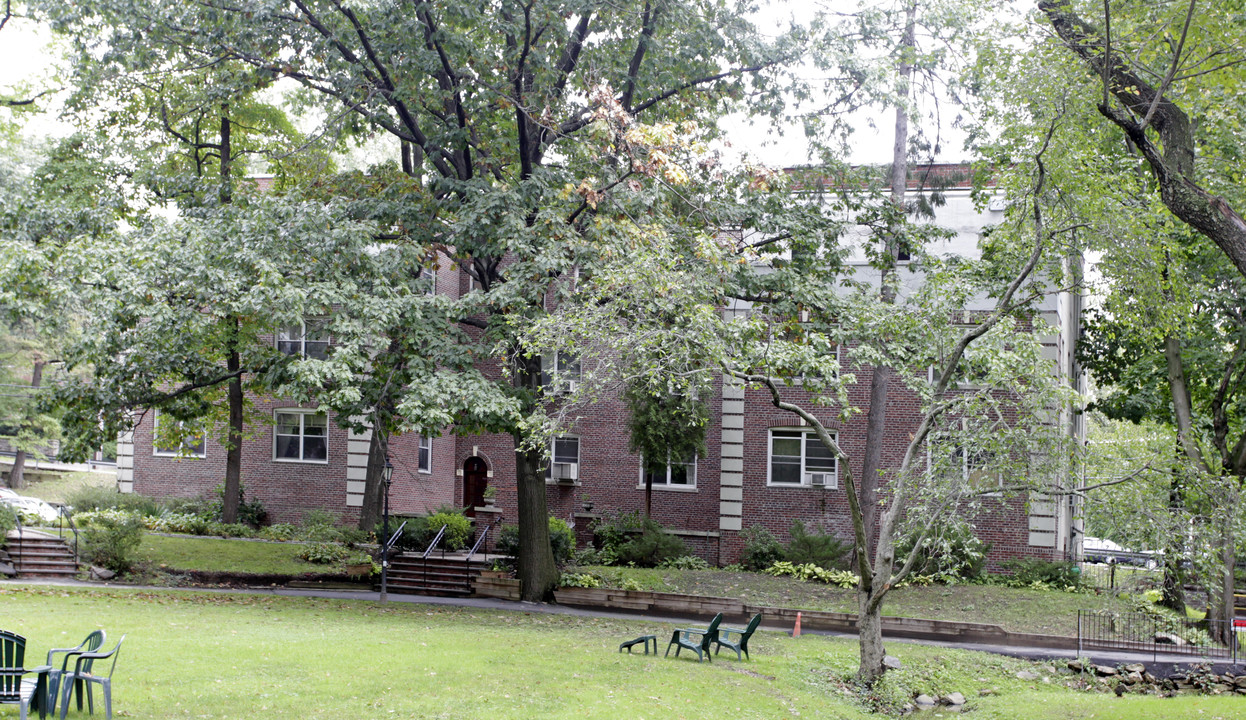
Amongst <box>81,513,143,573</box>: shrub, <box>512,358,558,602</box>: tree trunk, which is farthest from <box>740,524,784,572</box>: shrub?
<box>81,513,143,573</box>: shrub

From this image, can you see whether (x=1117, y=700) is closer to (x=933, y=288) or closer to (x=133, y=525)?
(x=933, y=288)

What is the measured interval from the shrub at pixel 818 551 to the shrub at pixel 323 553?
11.7 m

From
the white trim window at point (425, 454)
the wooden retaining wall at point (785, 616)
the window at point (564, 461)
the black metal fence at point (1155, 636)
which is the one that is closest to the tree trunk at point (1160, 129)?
the black metal fence at point (1155, 636)

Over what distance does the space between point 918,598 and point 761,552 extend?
4946mm

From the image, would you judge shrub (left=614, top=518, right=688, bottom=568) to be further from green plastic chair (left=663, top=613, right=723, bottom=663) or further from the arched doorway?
green plastic chair (left=663, top=613, right=723, bottom=663)

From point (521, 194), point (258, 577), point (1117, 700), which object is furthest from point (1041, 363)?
point (258, 577)

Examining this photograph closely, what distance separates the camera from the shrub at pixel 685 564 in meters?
25.7

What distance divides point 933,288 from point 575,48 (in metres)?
9.19

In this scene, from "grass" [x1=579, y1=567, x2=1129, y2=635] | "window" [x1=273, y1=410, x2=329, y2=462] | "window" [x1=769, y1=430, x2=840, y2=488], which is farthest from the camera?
"window" [x1=273, y1=410, x2=329, y2=462]

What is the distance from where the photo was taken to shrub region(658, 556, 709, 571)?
2573cm

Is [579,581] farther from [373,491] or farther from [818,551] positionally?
[373,491]

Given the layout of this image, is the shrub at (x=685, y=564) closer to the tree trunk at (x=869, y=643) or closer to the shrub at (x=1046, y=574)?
the shrub at (x=1046, y=574)

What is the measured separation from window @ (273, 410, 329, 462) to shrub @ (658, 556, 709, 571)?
11672 millimetres

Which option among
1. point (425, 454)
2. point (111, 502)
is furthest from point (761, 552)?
point (111, 502)
